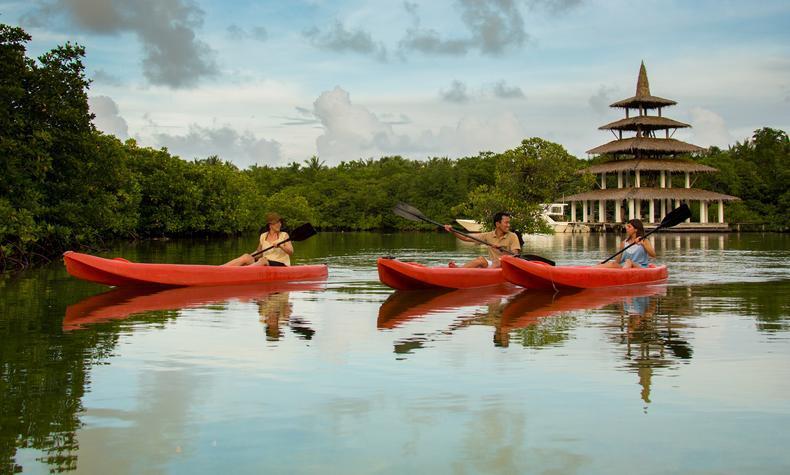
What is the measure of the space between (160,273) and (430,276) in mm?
4350

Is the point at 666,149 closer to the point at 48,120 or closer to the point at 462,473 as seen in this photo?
the point at 48,120

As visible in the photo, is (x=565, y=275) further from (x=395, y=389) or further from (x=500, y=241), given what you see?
(x=395, y=389)

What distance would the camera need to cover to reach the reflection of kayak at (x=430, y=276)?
13734 mm

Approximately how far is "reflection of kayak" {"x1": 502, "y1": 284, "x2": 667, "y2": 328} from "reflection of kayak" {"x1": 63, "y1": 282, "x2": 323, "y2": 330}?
3905 millimetres

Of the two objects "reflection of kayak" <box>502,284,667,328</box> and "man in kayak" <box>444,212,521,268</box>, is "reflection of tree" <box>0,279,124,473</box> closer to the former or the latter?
"reflection of kayak" <box>502,284,667,328</box>

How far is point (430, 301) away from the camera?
42.6ft

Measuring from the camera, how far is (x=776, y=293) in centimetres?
1427

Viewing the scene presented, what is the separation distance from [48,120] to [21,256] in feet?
11.9

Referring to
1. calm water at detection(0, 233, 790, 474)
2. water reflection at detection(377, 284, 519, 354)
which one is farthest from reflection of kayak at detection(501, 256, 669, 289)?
calm water at detection(0, 233, 790, 474)

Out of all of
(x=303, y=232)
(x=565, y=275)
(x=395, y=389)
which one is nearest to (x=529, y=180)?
(x=303, y=232)

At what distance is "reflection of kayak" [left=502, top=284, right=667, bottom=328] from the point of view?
1105 centimetres

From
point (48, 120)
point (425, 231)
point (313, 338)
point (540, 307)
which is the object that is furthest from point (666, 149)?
point (313, 338)

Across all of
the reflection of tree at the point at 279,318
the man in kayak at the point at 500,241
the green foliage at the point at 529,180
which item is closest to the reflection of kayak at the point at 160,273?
the reflection of tree at the point at 279,318

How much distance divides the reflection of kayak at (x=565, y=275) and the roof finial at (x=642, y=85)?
49658 millimetres
